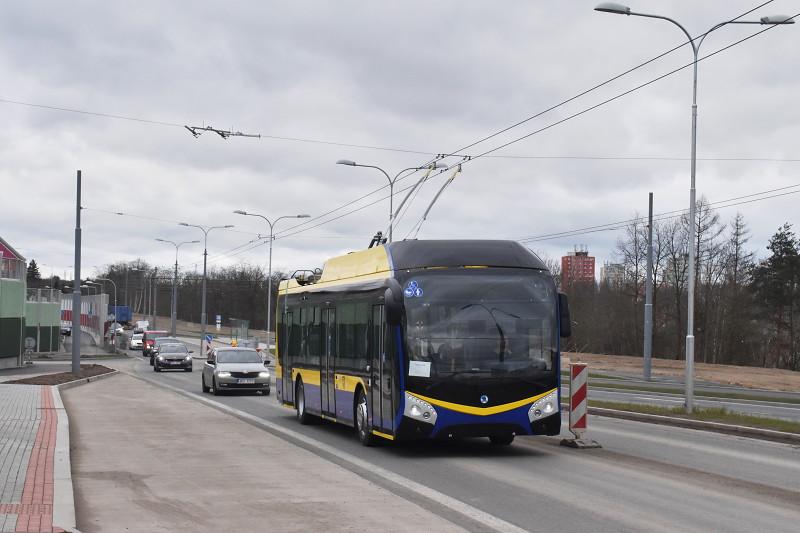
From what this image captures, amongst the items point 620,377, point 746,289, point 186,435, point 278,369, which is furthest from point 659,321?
point 186,435

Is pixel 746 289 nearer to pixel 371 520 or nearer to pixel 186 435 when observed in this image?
pixel 186 435

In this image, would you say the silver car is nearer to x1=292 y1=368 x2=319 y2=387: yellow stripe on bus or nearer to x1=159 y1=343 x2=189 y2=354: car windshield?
x1=292 y1=368 x2=319 y2=387: yellow stripe on bus

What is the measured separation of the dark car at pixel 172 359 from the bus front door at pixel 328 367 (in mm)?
38710

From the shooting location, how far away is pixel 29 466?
12.3 meters

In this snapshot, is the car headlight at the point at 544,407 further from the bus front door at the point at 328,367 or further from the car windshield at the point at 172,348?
the car windshield at the point at 172,348

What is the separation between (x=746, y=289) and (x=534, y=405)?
216ft

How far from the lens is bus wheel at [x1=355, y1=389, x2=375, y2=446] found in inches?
626

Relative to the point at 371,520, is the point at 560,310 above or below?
above

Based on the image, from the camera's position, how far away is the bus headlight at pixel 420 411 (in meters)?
14.0

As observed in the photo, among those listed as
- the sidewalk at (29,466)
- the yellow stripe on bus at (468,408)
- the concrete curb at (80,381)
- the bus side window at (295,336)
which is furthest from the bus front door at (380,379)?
the concrete curb at (80,381)

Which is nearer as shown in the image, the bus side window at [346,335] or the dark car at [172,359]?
the bus side window at [346,335]

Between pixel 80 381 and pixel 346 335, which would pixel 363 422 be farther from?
pixel 80 381

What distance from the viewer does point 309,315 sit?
803 inches

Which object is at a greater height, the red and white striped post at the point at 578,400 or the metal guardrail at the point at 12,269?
the metal guardrail at the point at 12,269
